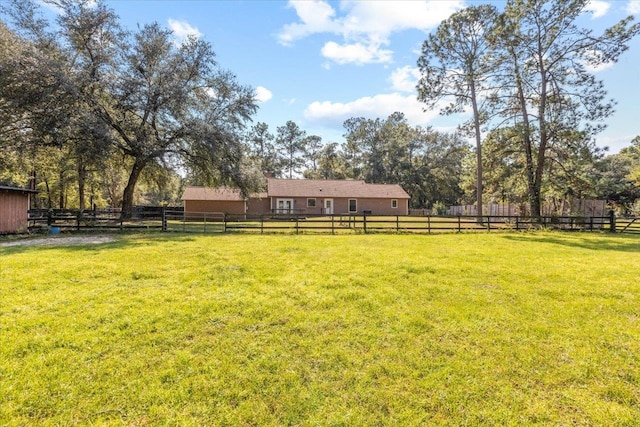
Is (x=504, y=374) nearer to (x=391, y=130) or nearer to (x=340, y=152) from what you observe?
(x=391, y=130)

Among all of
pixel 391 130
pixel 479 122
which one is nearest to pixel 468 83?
pixel 479 122

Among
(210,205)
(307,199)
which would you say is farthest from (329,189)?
(210,205)

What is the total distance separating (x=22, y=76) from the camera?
1381 centimetres

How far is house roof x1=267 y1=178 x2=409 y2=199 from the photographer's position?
108 ft

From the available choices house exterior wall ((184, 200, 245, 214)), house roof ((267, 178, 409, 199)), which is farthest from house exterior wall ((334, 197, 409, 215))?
house exterior wall ((184, 200, 245, 214))

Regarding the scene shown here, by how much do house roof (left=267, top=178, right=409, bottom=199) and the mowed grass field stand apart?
26142 millimetres

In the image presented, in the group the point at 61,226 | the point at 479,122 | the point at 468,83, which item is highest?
the point at 468,83

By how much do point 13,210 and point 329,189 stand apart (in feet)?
83.2

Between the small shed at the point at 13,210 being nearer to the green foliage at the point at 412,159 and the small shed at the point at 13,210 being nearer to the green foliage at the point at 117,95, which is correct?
the green foliage at the point at 117,95

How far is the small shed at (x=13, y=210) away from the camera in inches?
504

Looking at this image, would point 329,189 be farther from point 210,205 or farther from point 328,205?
point 210,205

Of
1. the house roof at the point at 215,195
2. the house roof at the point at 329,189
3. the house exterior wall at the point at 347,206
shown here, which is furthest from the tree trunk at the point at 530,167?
the house roof at the point at 215,195

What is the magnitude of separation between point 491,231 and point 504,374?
1444 cm

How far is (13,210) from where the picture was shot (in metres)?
13.2
